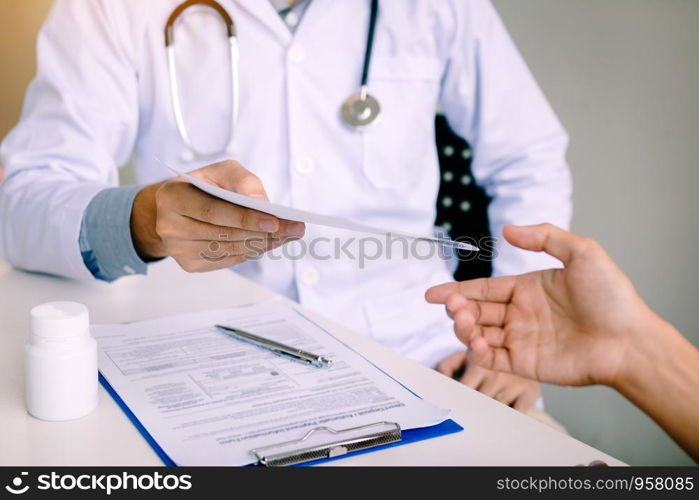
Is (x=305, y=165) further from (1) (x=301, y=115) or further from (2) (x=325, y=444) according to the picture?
(2) (x=325, y=444)

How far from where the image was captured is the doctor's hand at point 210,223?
1.99ft

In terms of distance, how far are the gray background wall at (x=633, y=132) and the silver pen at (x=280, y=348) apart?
1090mm

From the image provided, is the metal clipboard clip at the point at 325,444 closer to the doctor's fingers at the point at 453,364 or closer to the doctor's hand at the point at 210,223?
the doctor's hand at the point at 210,223

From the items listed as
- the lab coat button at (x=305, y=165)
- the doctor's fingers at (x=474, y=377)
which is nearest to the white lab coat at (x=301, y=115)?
the lab coat button at (x=305, y=165)

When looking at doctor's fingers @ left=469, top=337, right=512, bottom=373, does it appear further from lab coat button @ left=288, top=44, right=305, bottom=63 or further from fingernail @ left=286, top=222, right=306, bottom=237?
lab coat button @ left=288, top=44, right=305, bottom=63

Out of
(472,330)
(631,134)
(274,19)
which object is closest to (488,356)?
(472,330)

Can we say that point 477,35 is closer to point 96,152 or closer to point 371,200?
point 371,200

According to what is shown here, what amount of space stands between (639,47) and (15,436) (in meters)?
1.37

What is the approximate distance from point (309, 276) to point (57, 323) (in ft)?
1.86

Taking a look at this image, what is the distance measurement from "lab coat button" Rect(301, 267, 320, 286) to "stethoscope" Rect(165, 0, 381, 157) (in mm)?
215

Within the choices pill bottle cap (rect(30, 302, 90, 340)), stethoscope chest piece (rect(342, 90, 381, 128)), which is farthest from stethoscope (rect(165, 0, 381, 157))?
pill bottle cap (rect(30, 302, 90, 340))

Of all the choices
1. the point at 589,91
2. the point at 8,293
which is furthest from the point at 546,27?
the point at 8,293

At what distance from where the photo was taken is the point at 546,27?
58.0 inches
